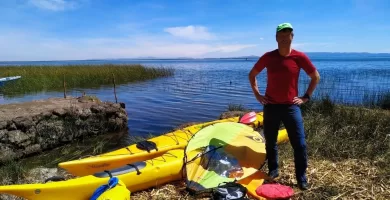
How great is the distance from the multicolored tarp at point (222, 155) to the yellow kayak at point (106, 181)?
357 millimetres

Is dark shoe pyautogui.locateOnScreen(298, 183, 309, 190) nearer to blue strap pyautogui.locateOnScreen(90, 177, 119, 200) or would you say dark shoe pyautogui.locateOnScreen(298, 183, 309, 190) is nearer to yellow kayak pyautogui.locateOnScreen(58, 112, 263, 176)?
blue strap pyautogui.locateOnScreen(90, 177, 119, 200)

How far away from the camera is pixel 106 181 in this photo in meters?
4.48

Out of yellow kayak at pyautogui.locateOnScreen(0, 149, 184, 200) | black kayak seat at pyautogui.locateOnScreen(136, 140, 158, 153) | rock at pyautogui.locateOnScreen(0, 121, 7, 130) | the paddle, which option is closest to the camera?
yellow kayak at pyautogui.locateOnScreen(0, 149, 184, 200)

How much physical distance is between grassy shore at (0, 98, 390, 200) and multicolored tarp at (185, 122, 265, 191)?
0.34 m

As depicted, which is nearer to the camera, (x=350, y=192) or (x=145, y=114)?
(x=350, y=192)

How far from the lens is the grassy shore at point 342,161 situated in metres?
4.35

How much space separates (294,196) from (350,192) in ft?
2.47

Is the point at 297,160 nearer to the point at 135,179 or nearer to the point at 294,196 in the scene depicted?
the point at 294,196

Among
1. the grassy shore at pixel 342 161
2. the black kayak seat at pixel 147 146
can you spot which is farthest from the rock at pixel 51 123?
the black kayak seat at pixel 147 146

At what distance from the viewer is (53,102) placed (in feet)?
38.2

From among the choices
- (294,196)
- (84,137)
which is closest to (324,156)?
(294,196)

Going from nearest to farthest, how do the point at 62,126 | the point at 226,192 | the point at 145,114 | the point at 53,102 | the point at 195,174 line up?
1. the point at 226,192
2. the point at 195,174
3. the point at 62,126
4. the point at 53,102
5. the point at 145,114

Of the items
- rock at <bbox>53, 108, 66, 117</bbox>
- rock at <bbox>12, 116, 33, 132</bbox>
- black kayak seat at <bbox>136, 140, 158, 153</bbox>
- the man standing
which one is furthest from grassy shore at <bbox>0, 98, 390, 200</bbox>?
rock at <bbox>53, 108, 66, 117</bbox>

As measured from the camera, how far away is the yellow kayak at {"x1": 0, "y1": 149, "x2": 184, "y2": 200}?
409cm
